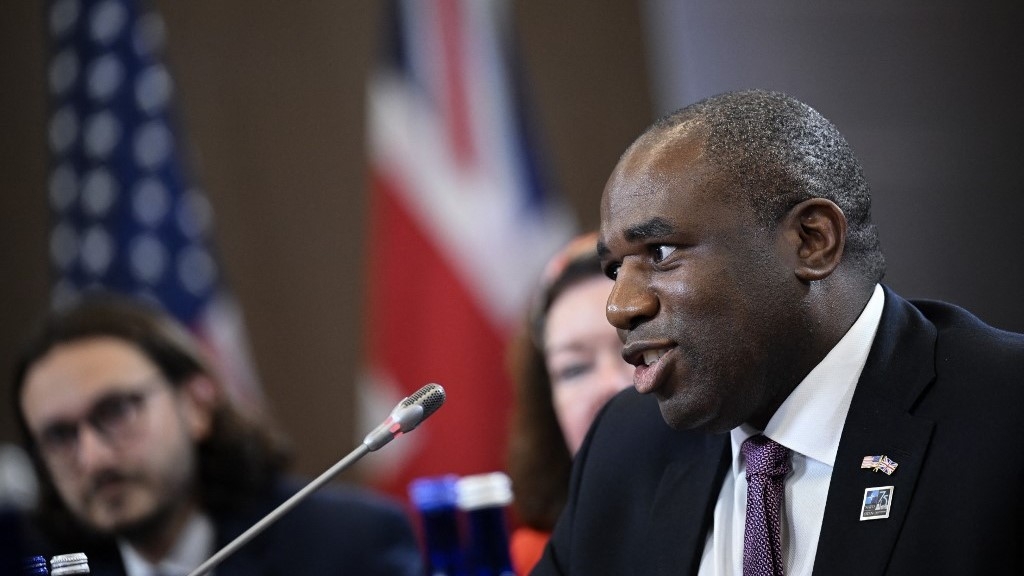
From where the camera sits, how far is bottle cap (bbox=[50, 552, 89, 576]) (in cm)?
157

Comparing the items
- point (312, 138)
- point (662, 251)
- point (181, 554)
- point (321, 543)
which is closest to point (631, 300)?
point (662, 251)

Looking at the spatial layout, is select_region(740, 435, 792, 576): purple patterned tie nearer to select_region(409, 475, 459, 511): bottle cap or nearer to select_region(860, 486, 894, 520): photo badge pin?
select_region(860, 486, 894, 520): photo badge pin

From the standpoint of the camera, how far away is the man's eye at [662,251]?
1.56 m

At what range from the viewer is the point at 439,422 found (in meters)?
4.55

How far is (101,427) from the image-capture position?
113 inches

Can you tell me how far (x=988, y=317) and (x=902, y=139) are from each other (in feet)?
2.62

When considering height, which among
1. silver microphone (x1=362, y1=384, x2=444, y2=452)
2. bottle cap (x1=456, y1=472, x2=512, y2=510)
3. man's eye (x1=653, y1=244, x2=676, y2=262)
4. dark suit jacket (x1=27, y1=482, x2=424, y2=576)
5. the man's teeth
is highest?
man's eye (x1=653, y1=244, x2=676, y2=262)

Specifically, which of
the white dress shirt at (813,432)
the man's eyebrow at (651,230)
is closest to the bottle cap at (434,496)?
the white dress shirt at (813,432)

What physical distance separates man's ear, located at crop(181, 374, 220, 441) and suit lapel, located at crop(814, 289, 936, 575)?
6.85 ft

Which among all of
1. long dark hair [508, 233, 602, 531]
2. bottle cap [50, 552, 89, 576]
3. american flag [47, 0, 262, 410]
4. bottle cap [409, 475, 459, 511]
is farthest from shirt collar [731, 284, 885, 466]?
american flag [47, 0, 262, 410]

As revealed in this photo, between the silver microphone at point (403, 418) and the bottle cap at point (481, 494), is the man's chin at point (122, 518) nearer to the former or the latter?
the bottle cap at point (481, 494)

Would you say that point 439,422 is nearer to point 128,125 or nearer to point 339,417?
point 339,417

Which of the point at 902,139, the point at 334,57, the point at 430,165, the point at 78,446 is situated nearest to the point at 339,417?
the point at 430,165

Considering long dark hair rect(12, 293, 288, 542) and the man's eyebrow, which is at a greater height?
the man's eyebrow
